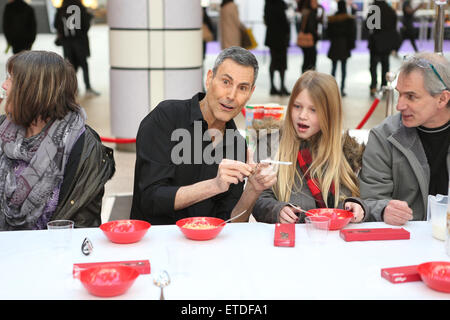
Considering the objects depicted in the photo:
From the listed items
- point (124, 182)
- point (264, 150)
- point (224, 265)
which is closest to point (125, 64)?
point (124, 182)

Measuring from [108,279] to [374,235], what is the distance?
1.02 meters

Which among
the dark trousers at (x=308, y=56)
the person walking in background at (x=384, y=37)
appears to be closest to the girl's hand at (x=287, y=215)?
the person walking in background at (x=384, y=37)

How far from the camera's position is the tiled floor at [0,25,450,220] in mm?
5888

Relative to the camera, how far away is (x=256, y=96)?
10133 mm

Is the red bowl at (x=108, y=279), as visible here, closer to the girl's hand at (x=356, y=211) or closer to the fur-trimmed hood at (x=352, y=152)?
the girl's hand at (x=356, y=211)

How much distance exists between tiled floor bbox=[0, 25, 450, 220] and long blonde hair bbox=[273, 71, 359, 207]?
2.11 metres

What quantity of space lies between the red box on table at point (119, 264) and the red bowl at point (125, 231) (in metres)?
0.22

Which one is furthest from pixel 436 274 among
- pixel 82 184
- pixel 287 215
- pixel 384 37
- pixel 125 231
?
pixel 384 37

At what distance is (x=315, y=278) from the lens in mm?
1891

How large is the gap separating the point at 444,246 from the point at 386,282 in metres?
0.48

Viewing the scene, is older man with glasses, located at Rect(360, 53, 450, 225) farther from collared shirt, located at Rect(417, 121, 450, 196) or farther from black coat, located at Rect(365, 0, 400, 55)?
black coat, located at Rect(365, 0, 400, 55)

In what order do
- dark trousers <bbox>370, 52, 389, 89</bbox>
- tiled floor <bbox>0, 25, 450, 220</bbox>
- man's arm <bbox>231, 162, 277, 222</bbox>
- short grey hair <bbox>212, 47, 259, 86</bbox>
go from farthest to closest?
dark trousers <bbox>370, 52, 389, 89</bbox> → tiled floor <bbox>0, 25, 450, 220</bbox> → short grey hair <bbox>212, 47, 259, 86</bbox> → man's arm <bbox>231, 162, 277, 222</bbox>

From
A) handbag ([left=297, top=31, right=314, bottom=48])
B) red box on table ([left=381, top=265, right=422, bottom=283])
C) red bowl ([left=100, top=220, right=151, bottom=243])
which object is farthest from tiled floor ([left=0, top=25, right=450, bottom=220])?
red box on table ([left=381, top=265, right=422, bottom=283])

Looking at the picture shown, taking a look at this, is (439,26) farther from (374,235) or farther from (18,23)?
(18,23)
